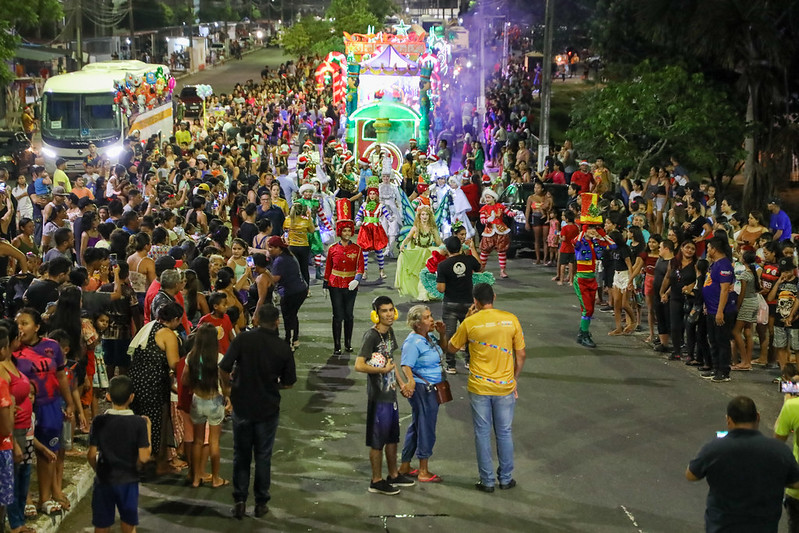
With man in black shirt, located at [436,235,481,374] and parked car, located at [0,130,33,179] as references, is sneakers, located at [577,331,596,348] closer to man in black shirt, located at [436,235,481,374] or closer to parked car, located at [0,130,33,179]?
man in black shirt, located at [436,235,481,374]

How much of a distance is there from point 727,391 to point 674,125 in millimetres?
11050

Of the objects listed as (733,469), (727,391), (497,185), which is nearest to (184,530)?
(733,469)

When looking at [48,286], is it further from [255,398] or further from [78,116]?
[78,116]

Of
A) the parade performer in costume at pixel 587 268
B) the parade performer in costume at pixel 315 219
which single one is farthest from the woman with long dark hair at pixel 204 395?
the parade performer in costume at pixel 315 219

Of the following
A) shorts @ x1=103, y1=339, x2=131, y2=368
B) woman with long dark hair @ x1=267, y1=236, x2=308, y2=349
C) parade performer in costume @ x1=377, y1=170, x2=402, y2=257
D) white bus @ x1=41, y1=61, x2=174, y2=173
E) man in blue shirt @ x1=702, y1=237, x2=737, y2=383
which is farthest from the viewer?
white bus @ x1=41, y1=61, x2=174, y2=173

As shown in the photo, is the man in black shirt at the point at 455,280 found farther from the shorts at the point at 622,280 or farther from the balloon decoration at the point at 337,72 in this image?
the balloon decoration at the point at 337,72

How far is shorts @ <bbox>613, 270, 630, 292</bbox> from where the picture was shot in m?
14.1

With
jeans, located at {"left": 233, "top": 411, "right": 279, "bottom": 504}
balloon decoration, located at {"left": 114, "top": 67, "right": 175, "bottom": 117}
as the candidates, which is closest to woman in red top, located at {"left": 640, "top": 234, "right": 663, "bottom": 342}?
jeans, located at {"left": 233, "top": 411, "right": 279, "bottom": 504}

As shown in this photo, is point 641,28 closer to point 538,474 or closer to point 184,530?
point 538,474

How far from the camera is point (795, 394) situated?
729cm

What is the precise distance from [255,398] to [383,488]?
1411 millimetres

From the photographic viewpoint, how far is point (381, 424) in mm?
8734

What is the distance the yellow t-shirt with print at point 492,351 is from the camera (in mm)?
8797

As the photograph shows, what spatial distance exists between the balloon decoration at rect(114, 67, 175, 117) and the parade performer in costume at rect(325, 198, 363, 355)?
17581 mm
